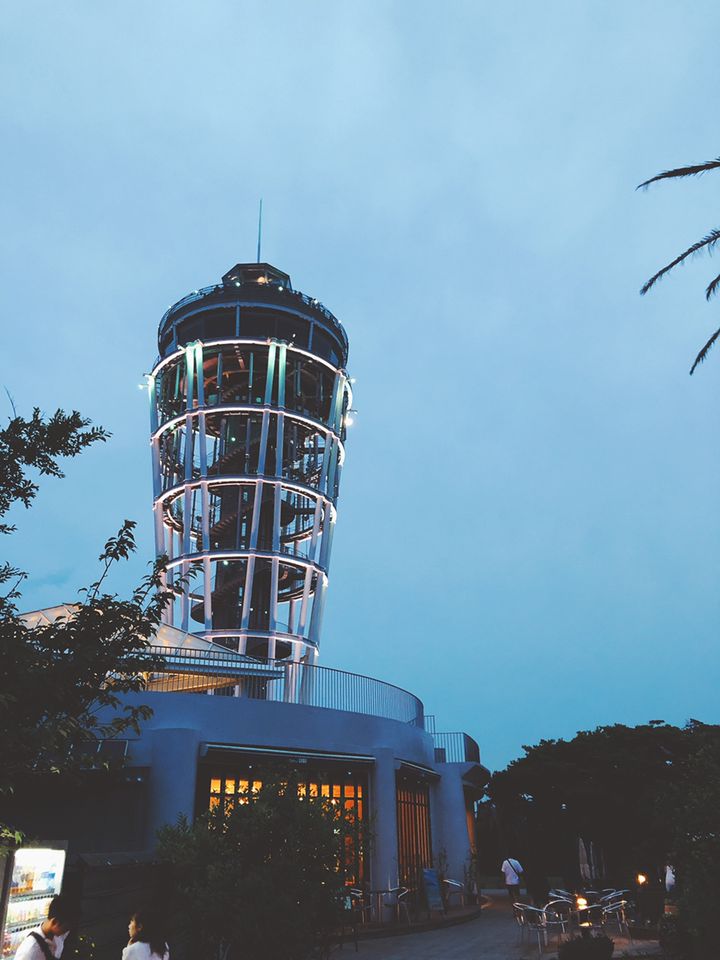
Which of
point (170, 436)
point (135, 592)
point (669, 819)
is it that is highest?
point (170, 436)

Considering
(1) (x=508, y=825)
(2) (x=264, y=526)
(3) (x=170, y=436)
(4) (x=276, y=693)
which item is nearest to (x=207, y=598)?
(2) (x=264, y=526)

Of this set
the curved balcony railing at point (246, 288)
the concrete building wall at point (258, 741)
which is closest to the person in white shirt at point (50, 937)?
the concrete building wall at point (258, 741)

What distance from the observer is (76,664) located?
7.07 meters

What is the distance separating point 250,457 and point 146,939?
31.1m

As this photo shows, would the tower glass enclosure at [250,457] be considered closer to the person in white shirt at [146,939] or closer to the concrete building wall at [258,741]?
the concrete building wall at [258,741]

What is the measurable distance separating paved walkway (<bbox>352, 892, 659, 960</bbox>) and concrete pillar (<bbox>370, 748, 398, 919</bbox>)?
5.98 ft

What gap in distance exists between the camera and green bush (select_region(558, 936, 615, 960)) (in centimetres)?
1134

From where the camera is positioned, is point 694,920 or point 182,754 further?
point 182,754

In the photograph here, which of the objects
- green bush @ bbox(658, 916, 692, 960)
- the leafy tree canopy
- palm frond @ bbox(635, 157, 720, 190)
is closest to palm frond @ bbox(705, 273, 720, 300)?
palm frond @ bbox(635, 157, 720, 190)

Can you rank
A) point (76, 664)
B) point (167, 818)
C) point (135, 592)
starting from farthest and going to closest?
point (167, 818) < point (135, 592) < point (76, 664)

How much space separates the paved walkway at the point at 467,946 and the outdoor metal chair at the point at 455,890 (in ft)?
8.16

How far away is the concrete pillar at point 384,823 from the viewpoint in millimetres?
19859

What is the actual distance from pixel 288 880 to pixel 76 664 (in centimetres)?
409

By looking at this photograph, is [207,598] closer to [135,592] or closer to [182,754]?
[182,754]
